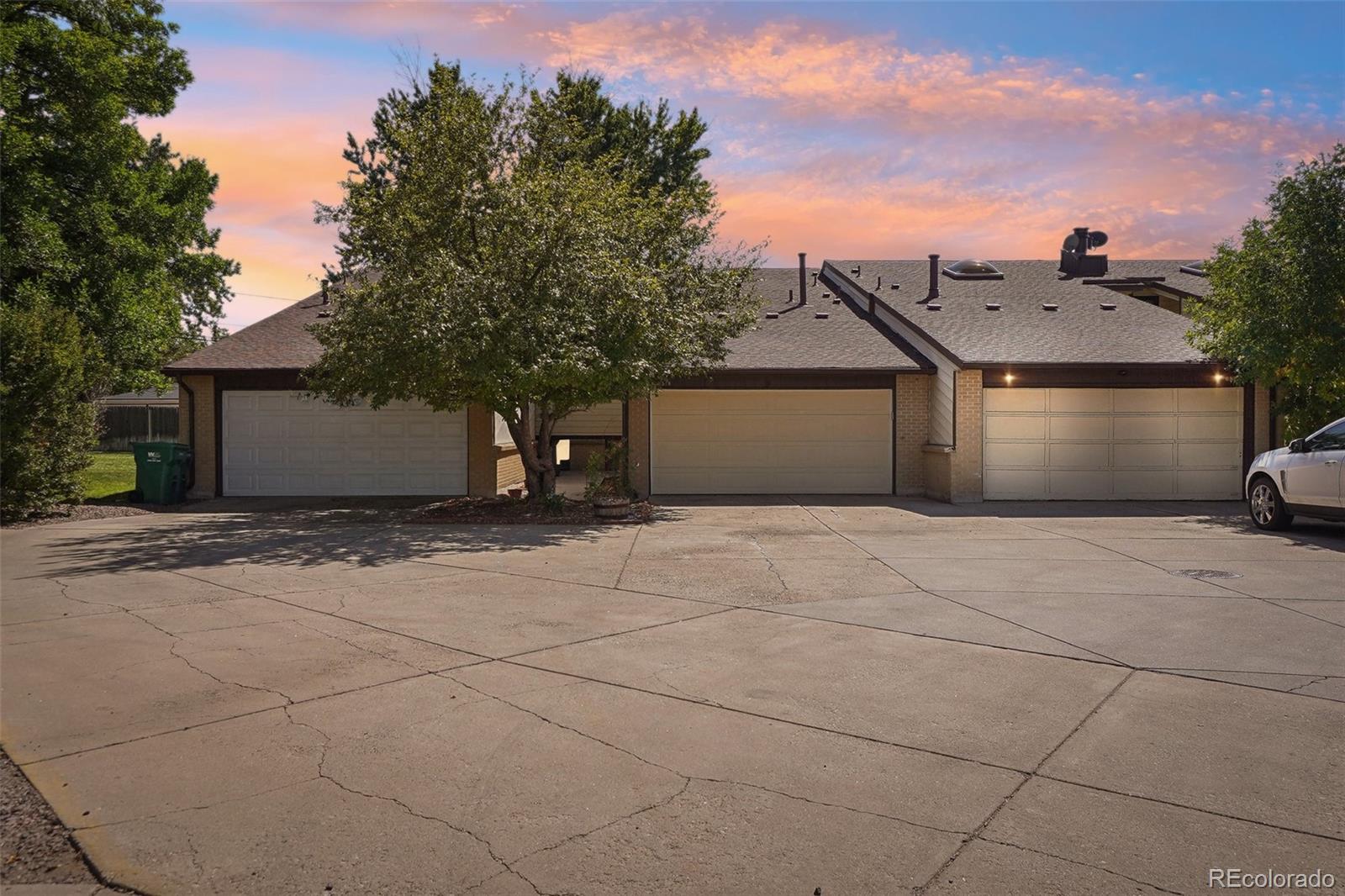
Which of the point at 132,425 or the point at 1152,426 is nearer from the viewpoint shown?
the point at 1152,426

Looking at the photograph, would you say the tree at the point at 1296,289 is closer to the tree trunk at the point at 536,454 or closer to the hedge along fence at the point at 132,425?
the tree trunk at the point at 536,454

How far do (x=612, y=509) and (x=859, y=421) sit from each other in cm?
683

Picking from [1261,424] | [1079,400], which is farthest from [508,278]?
[1261,424]

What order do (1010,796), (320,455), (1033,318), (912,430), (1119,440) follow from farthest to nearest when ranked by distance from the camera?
(1033,318)
(912,430)
(320,455)
(1119,440)
(1010,796)

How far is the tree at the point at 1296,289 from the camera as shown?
14.8 meters

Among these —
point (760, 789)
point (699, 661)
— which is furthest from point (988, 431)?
point (760, 789)

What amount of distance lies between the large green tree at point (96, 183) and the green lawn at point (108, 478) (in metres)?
2.18

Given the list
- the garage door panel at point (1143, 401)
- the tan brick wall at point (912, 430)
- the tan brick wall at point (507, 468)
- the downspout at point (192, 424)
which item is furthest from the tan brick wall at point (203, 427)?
the garage door panel at point (1143, 401)

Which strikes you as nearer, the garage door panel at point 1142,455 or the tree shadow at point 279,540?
the tree shadow at point 279,540

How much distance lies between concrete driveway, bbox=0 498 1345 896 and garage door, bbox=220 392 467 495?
28.9ft

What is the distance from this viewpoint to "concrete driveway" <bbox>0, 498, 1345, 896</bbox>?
3.52m

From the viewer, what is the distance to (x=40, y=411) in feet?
46.8

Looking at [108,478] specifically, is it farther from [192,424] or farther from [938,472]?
[938,472]

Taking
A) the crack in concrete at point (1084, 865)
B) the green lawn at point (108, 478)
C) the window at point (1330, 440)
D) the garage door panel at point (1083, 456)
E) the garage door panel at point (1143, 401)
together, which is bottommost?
the crack in concrete at point (1084, 865)
